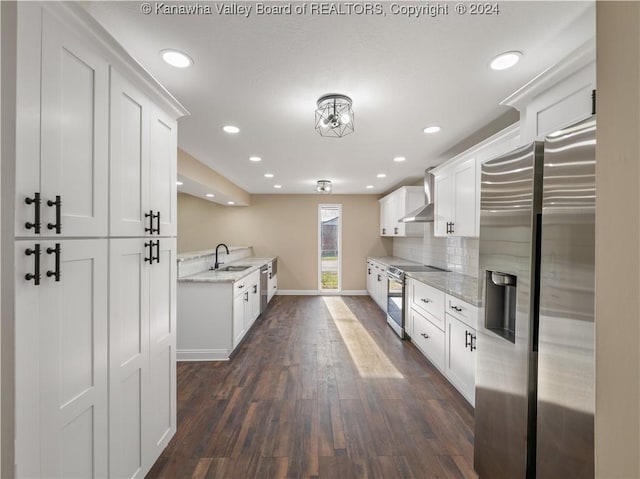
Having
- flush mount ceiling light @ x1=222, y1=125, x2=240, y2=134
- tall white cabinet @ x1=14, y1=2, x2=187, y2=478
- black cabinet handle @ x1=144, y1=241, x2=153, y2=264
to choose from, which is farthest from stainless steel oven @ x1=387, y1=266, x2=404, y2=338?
black cabinet handle @ x1=144, y1=241, x2=153, y2=264

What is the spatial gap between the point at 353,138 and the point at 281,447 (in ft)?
9.19

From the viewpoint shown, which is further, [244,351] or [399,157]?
[399,157]

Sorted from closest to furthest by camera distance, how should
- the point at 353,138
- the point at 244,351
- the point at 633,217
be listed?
1. the point at 633,217
2. the point at 353,138
3. the point at 244,351

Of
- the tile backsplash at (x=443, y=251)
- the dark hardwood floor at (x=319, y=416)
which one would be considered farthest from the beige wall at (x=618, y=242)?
the tile backsplash at (x=443, y=251)

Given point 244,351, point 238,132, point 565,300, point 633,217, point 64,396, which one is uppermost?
point 238,132

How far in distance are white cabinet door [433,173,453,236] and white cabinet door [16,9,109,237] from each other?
3.24 metres

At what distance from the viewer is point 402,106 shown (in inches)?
94.0

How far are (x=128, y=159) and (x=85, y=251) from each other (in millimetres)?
512

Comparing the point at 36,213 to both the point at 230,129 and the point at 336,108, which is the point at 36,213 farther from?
the point at 230,129

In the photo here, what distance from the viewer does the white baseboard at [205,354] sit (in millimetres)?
3391

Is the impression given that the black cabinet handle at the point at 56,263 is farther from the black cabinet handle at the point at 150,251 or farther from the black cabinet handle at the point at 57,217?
the black cabinet handle at the point at 150,251

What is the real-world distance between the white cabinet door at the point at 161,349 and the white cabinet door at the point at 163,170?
0.46 feet

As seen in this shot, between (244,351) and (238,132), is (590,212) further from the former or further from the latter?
(244,351)

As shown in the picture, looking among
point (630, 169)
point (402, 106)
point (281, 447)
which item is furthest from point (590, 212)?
point (281, 447)
